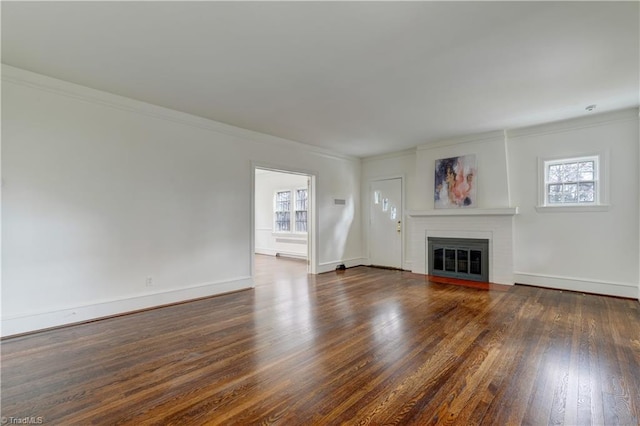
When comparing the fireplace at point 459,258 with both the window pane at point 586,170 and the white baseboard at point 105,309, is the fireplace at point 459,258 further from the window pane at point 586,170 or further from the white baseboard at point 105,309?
the white baseboard at point 105,309

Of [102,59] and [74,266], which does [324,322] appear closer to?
[74,266]

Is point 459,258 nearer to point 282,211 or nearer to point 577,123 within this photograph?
point 577,123

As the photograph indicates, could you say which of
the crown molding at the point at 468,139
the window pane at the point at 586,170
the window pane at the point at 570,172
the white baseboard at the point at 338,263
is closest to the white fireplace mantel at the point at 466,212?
the window pane at the point at 570,172

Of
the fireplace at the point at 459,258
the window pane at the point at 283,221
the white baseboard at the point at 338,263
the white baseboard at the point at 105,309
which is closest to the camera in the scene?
the white baseboard at the point at 105,309

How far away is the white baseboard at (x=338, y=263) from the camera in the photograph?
21.8ft

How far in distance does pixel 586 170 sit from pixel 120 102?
6.94m

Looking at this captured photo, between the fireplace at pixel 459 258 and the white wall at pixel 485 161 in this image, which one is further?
the fireplace at pixel 459 258

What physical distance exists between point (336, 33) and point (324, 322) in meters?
2.95

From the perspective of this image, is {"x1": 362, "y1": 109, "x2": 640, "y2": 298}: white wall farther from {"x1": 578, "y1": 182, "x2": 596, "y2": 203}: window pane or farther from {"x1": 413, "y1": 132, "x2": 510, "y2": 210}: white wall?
{"x1": 578, "y1": 182, "x2": 596, "y2": 203}: window pane

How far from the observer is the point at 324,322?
3.50 meters

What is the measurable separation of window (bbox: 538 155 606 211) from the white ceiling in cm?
88

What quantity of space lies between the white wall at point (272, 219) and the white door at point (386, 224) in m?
2.36

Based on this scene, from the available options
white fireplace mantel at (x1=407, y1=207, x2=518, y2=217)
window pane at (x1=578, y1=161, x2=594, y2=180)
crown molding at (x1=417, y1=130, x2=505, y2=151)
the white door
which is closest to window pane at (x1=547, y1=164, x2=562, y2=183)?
window pane at (x1=578, y1=161, x2=594, y2=180)

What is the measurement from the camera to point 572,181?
4934 millimetres
